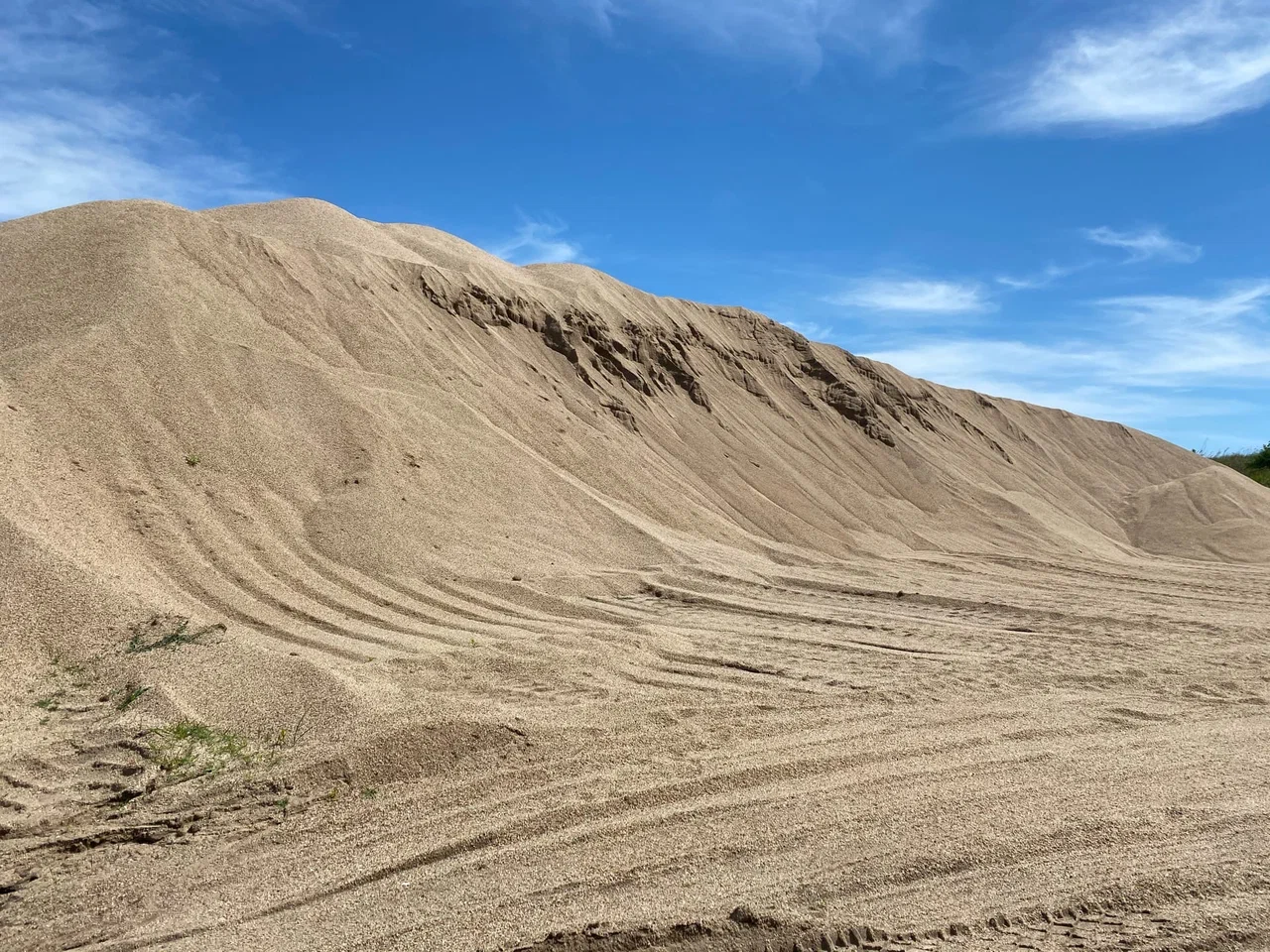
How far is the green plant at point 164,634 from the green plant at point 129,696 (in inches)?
20.4

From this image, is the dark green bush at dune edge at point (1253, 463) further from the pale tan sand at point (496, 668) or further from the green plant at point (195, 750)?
the green plant at point (195, 750)

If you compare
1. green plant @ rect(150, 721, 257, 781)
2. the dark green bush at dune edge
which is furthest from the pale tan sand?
the dark green bush at dune edge

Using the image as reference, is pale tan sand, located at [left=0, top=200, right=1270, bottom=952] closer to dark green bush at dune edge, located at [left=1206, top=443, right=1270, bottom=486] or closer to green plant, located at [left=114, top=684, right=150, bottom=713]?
green plant, located at [left=114, top=684, right=150, bottom=713]

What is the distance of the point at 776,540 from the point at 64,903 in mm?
12054

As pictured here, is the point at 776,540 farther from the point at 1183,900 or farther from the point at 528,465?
the point at 1183,900

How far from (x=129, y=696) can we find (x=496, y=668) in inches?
91.0

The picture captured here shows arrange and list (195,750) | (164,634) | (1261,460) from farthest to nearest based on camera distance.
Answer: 1. (1261,460)
2. (164,634)
3. (195,750)

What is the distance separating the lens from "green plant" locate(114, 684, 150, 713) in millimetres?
5230

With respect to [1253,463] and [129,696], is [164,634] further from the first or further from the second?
[1253,463]

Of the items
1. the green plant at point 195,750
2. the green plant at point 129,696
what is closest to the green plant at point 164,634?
the green plant at point 129,696

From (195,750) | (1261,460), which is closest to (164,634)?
(195,750)

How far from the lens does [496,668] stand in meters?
6.34

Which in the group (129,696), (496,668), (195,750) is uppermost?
(496,668)

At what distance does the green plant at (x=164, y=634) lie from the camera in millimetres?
5969
